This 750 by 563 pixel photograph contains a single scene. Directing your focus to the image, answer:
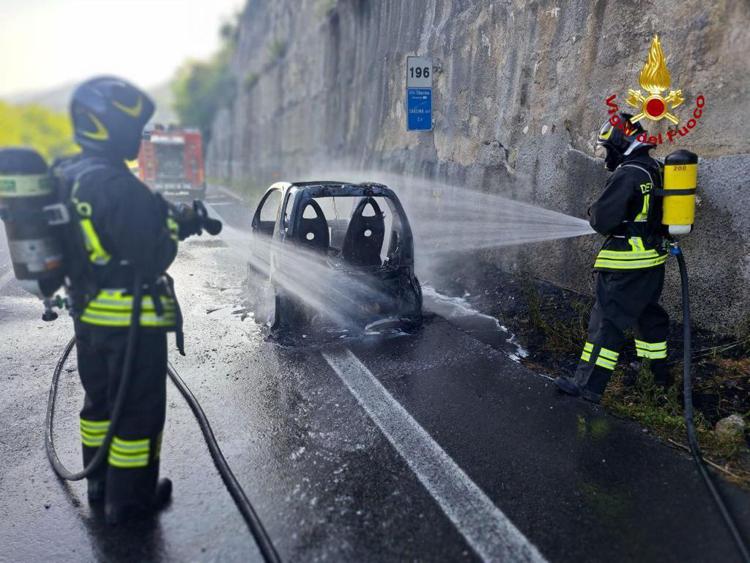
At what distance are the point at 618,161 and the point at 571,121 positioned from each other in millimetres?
2469

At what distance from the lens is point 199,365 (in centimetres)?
480

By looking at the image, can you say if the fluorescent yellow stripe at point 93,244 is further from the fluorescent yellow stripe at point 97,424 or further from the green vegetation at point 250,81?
the green vegetation at point 250,81

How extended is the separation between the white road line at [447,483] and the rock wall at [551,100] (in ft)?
9.28

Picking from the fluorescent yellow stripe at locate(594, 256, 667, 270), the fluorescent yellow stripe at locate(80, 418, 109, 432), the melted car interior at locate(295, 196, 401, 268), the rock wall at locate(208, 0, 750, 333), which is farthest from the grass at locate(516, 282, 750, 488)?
the fluorescent yellow stripe at locate(80, 418, 109, 432)

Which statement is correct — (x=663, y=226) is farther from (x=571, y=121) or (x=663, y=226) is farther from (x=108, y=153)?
(x=108, y=153)

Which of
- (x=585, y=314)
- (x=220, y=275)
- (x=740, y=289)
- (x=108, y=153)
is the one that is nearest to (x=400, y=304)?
(x=585, y=314)

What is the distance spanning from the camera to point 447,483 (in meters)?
2.99

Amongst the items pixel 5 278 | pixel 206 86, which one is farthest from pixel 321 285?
pixel 206 86

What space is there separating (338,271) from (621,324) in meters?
2.60

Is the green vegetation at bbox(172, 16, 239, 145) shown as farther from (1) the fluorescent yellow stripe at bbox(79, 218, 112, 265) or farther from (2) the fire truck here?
(1) the fluorescent yellow stripe at bbox(79, 218, 112, 265)

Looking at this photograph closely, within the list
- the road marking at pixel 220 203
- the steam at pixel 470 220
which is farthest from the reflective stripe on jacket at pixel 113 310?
the road marking at pixel 220 203

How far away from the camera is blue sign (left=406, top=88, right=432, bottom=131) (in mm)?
8578

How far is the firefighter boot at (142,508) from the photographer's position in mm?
2684

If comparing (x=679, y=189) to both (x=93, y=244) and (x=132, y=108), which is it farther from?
(x=93, y=244)
